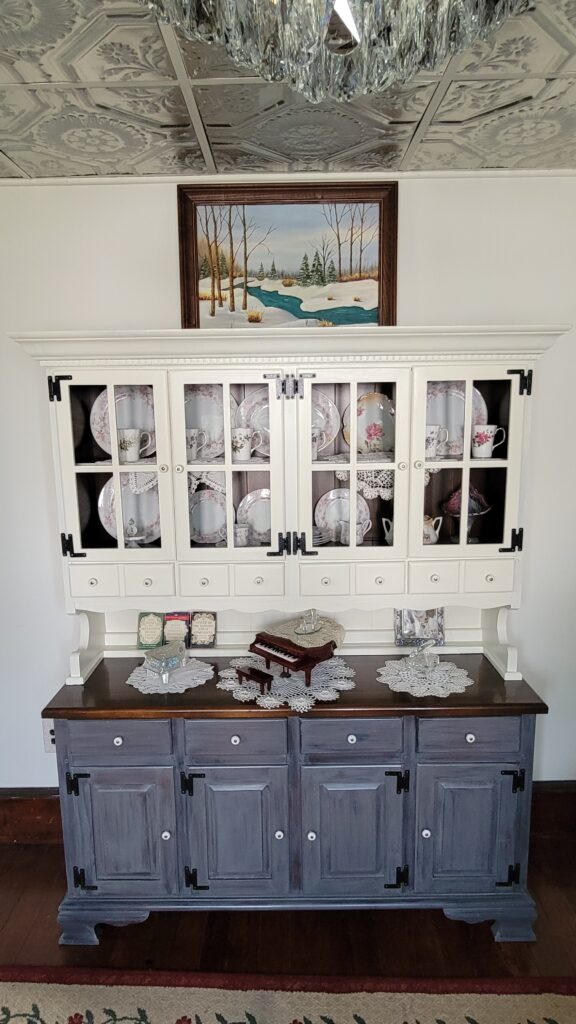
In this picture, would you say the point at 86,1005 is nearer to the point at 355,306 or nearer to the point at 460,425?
the point at 460,425

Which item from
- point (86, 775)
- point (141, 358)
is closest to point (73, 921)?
point (86, 775)

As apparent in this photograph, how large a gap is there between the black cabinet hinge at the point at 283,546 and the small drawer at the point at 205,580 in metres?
0.16

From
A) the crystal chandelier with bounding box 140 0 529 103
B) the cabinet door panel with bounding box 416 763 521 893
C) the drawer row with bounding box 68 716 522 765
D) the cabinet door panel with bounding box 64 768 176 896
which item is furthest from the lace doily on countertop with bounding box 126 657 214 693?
the crystal chandelier with bounding box 140 0 529 103

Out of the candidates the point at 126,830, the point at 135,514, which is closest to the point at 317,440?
the point at 135,514

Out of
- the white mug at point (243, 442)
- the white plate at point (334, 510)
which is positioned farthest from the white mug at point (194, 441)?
the white plate at point (334, 510)

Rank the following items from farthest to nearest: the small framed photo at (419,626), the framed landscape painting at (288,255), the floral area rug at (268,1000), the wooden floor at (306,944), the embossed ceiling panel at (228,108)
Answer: the small framed photo at (419,626) → the framed landscape painting at (288,255) → the wooden floor at (306,944) → the floral area rug at (268,1000) → the embossed ceiling panel at (228,108)

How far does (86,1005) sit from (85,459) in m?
1.64

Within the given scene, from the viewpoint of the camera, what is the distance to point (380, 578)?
6.84 feet

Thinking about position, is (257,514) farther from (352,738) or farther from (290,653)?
(352,738)

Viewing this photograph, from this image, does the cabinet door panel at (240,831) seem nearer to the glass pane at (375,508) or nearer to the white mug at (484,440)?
the glass pane at (375,508)

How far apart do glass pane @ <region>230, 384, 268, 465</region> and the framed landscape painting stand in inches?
12.4

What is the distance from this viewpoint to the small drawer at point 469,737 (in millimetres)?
1961

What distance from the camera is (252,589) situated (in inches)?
82.4

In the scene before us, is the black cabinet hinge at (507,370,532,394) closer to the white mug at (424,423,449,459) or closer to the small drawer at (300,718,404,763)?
the white mug at (424,423,449,459)
